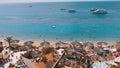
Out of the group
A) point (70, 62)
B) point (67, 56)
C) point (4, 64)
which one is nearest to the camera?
point (70, 62)

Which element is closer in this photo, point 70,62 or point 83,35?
point 70,62

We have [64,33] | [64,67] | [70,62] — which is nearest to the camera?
[64,67]

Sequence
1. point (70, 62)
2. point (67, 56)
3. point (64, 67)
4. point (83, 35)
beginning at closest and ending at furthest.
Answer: point (64, 67) < point (70, 62) < point (67, 56) < point (83, 35)

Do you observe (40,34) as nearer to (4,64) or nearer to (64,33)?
(64,33)

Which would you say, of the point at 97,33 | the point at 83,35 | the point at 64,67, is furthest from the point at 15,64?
the point at 97,33

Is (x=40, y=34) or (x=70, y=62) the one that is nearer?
(x=70, y=62)

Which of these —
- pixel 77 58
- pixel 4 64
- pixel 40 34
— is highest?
pixel 77 58

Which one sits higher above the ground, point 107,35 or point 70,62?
point 70,62

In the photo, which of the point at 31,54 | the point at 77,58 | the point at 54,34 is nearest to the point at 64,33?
the point at 54,34

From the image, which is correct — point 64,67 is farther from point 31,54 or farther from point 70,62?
point 31,54
